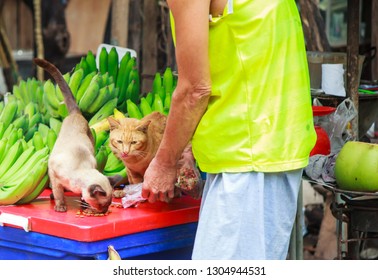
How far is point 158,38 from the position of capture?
6203 mm

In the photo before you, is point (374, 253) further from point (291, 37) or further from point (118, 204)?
point (291, 37)

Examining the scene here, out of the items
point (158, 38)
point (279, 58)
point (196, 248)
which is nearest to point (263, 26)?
point (279, 58)

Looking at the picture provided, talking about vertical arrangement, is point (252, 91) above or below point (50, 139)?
above

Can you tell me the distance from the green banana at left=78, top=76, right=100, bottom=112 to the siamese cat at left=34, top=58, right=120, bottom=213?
384 millimetres

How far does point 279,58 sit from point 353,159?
108 centimetres

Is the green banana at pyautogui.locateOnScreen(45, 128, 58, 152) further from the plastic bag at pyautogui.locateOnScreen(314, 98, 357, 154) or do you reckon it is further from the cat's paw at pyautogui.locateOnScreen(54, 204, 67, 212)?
the plastic bag at pyautogui.locateOnScreen(314, 98, 357, 154)

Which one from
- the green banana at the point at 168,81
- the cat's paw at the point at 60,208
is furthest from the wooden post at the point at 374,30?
the cat's paw at the point at 60,208

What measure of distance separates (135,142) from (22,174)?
1.70ft

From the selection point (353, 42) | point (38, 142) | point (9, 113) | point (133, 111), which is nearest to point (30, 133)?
point (9, 113)

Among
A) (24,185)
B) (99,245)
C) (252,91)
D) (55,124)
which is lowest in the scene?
(99,245)

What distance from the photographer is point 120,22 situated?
6.34 metres

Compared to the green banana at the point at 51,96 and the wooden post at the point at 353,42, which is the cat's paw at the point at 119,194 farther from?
the wooden post at the point at 353,42

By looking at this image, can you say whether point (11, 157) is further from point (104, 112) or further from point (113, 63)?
point (113, 63)
